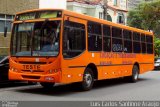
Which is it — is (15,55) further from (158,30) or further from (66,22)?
(158,30)

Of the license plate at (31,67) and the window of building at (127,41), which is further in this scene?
the window of building at (127,41)

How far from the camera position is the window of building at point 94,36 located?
15508 mm

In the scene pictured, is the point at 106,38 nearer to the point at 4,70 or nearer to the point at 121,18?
the point at 4,70

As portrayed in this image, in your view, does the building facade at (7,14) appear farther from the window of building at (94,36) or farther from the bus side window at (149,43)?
the window of building at (94,36)

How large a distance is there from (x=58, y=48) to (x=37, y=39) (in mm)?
968

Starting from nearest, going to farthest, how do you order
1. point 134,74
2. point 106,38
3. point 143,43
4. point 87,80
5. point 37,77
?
point 37,77 → point 87,80 → point 106,38 → point 134,74 → point 143,43

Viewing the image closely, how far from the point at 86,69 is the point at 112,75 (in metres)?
2.60

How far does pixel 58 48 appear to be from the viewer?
1347cm

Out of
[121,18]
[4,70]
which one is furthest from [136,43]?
[121,18]

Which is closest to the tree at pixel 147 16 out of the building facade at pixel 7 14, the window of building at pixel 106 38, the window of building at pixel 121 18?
the window of building at pixel 121 18

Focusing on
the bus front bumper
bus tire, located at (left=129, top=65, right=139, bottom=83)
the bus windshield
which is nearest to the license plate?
the bus front bumper

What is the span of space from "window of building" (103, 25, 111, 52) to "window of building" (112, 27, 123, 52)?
46cm

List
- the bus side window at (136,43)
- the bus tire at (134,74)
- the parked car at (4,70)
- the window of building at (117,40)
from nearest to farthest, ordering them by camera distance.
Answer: the parked car at (4,70), the window of building at (117,40), the bus tire at (134,74), the bus side window at (136,43)

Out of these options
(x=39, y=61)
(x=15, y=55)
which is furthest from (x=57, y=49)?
(x=15, y=55)
